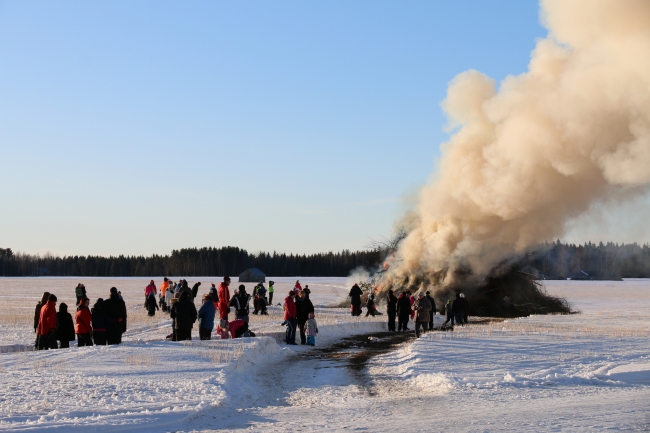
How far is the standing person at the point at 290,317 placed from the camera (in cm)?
1923

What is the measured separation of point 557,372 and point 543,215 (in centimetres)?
1744

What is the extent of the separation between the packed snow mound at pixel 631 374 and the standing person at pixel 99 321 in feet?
36.3

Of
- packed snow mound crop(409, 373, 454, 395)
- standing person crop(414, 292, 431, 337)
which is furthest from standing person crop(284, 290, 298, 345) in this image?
packed snow mound crop(409, 373, 454, 395)

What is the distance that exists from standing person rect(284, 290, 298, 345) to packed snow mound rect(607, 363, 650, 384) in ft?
29.1

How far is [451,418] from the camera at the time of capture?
9102 millimetres

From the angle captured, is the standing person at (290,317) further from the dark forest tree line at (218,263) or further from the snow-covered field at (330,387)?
the dark forest tree line at (218,263)

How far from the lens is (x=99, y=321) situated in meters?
16.5

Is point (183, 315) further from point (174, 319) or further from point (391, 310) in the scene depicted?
point (391, 310)

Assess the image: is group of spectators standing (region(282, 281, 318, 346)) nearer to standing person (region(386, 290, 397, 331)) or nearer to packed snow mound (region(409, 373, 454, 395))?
standing person (region(386, 290, 397, 331))

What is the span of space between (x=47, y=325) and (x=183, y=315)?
3139 mm

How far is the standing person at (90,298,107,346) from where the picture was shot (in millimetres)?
16484

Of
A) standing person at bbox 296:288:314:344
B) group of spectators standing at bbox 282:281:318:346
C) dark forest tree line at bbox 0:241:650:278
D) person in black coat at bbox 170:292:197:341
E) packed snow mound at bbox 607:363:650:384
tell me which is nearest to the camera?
packed snow mound at bbox 607:363:650:384

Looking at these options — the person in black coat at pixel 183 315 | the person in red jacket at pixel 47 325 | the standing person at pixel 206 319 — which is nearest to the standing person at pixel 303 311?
the standing person at pixel 206 319

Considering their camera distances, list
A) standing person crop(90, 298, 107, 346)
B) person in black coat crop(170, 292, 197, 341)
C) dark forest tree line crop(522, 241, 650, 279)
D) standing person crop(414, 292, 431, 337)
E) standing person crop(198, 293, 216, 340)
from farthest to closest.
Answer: dark forest tree line crop(522, 241, 650, 279)
standing person crop(414, 292, 431, 337)
standing person crop(198, 293, 216, 340)
person in black coat crop(170, 292, 197, 341)
standing person crop(90, 298, 107, 346)
